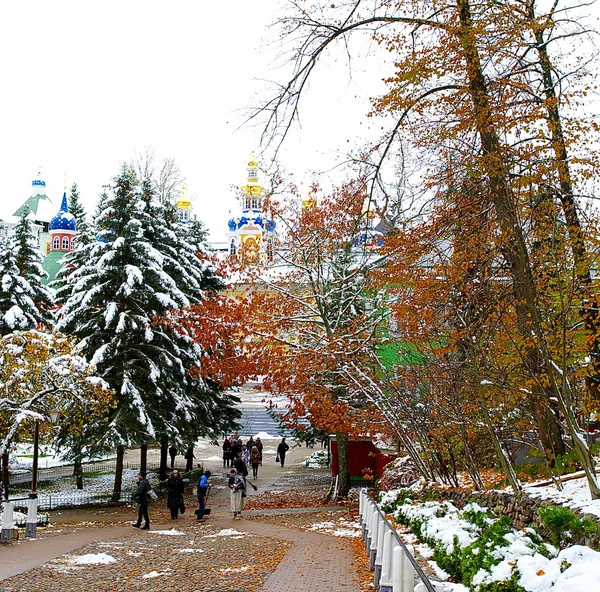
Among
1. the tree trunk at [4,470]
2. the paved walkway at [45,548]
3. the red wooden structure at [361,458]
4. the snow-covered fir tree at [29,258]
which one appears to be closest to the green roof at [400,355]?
the red wooden structure at [361,458]

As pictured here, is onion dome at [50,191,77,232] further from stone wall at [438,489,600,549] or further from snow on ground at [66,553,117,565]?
stone wall at [438,489,600,549]

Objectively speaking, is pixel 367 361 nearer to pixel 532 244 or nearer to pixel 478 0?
pixel 532 244

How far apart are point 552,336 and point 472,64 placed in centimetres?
419

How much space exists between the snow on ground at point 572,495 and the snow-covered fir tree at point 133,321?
568 inches

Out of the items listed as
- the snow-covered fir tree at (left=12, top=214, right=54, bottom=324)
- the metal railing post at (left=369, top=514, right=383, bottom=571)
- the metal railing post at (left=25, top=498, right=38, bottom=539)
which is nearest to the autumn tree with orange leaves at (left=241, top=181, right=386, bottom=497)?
the metal railing post at (left=25, top=498, right=38, bottom=539)

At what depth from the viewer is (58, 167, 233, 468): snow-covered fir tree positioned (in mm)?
22359

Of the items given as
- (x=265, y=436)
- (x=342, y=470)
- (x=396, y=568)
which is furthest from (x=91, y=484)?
(x=396, y=568)

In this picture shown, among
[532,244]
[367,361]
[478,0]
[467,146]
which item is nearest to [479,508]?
[532,244]

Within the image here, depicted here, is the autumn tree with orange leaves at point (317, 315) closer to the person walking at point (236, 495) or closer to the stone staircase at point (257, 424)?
the person walking at point (236, 495)

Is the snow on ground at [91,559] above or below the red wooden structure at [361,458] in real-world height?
below

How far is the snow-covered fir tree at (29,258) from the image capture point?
2838cm

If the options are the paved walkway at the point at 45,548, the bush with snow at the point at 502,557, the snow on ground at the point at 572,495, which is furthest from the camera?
the paved walkway at the point at 45,548

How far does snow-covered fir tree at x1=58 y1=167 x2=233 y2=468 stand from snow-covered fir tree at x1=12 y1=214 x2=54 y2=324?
197 inches

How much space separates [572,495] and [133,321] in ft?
53.9
